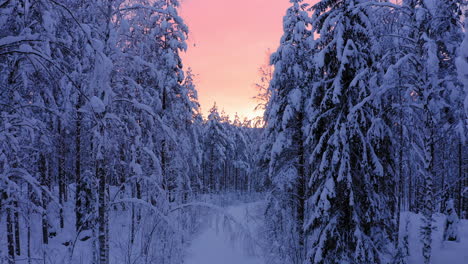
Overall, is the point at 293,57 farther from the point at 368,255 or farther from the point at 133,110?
the point at 368,255

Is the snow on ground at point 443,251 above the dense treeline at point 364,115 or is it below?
below

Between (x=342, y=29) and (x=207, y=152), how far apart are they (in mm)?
33828

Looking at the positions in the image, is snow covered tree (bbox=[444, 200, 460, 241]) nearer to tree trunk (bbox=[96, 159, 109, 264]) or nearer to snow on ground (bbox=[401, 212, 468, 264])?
snow on ground (bbox=[401, 212, 468, 264])

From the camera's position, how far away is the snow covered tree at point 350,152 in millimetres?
9844

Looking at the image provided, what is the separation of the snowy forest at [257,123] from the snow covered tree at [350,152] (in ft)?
0.18

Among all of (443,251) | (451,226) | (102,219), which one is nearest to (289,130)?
(443,251)

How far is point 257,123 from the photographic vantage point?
1775 centimetres

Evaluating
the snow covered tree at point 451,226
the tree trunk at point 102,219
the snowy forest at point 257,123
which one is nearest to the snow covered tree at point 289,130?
the snowy forest at point 257,123

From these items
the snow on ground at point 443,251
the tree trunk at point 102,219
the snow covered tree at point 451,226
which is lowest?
the snow on ground at point 443,251

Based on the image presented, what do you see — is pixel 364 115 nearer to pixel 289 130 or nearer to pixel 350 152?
pixel 350 152

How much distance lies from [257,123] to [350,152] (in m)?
8.03

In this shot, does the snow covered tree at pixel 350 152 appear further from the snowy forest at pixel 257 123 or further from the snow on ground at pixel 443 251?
the snow on ground at pixel 443 251

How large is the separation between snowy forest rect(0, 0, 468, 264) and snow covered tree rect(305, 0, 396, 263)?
0.18ft

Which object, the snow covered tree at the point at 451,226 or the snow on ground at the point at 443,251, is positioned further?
the snow covered tree at the point at 451,226
